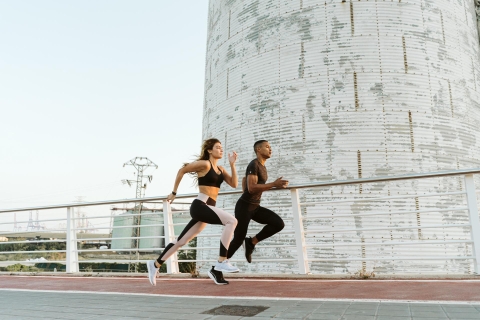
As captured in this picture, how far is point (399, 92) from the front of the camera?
947cm

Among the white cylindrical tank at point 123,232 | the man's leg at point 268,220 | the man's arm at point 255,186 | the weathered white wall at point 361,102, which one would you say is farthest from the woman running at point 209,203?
the white cylindrical tank at point 123,232

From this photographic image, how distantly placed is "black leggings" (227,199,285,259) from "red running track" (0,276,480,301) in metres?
0.48

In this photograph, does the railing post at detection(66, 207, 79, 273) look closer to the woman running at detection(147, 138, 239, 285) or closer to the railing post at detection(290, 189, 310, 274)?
the woman running at detection(147, 138, 239, 285)

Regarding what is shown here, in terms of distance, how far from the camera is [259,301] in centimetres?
334

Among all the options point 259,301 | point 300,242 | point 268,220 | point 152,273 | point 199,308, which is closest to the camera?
point 199,308

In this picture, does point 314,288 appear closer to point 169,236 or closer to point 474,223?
point 474,223

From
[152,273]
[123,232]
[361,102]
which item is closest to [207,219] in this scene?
[152,273]

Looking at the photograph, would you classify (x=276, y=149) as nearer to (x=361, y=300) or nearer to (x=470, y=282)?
(x=470, y=282)

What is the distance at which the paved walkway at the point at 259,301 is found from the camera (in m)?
2.76

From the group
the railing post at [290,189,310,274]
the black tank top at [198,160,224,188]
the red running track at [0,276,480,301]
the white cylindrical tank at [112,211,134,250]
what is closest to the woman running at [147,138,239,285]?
the black tank top at [198,160,224,188]

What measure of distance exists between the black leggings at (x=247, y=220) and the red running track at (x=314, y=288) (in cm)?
48

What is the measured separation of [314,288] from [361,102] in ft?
20.6

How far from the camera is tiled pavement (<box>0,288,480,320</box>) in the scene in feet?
8.70

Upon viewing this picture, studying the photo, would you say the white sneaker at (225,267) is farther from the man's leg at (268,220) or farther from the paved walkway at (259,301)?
the man's leg at (268,220)
